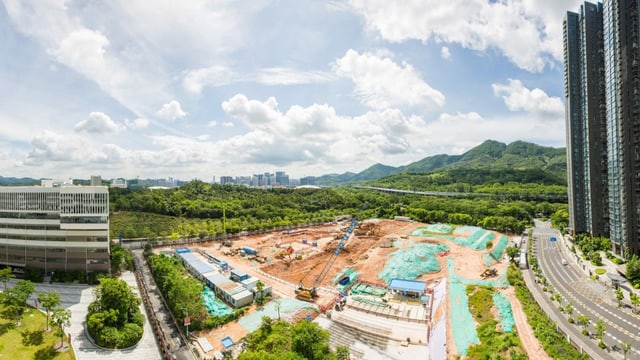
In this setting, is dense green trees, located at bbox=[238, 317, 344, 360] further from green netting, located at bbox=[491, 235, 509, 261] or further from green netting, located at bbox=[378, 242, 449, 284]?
green netting, located at bbox=[491, 235, 509, 261]

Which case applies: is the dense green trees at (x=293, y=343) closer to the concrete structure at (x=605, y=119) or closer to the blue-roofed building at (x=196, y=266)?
the blue-roofed building at (x=196, y=266)

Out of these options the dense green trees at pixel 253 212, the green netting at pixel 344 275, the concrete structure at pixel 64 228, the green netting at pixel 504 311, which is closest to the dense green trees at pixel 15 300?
→ the concrete structure at pixel 64 228

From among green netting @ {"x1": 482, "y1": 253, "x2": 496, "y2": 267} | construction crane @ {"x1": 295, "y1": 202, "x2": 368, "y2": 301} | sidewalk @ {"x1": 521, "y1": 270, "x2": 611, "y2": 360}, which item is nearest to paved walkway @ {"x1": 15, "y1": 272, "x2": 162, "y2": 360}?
construction crane @ {"x1": 295, "y1": 202, "x2": 368, "y2": 301}

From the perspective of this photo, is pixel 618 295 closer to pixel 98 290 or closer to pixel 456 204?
pixel 98 290

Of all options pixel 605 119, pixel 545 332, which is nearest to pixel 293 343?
pixel 545 332

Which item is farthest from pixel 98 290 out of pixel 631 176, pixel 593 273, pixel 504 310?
pixel 631 176

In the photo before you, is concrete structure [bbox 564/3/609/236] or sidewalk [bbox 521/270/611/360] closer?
sidewalk [bbox 521/270/611/360]
